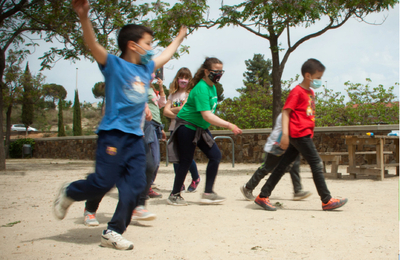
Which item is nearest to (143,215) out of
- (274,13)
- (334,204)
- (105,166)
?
(105,166)

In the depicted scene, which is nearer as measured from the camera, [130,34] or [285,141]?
[130,34]

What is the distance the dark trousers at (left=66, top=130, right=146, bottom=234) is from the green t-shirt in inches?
56.1

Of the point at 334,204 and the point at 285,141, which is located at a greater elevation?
the point at 285,141

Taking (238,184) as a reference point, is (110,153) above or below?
above

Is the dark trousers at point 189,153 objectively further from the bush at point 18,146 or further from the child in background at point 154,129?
the bush at point 18,146

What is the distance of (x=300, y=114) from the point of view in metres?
3.89

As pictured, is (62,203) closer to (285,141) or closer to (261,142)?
(285,141)

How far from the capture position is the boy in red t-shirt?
385 cm

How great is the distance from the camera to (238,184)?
6402 millimetres

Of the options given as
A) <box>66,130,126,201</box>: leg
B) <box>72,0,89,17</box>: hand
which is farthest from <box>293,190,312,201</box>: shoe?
<box>72,0,89,17</box>: hand

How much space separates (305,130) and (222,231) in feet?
4.69

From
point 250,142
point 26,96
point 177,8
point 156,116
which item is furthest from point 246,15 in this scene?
point 26,96

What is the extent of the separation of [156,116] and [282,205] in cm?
180

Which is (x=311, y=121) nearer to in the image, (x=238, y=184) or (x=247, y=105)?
(x=238, y=184)
